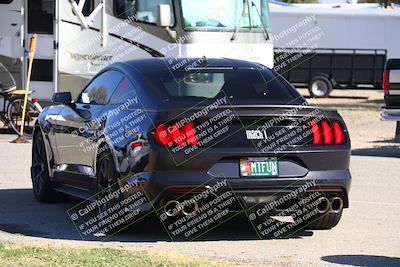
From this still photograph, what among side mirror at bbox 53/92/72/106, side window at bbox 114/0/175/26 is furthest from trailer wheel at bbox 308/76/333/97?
side mirror at bbox 53/92/72/106

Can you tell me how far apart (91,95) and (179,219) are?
191 centimetres

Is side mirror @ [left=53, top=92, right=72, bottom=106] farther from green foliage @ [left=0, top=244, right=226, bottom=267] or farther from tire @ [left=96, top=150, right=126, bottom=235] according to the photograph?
green foliage @ [left=0, top=244, right=226, bottom=267]

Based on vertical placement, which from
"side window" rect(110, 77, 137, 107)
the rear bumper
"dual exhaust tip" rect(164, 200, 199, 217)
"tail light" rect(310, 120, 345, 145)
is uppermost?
"side window" rect(110, 77, 137, 107)

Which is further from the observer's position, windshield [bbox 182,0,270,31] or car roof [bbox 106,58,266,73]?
windshield [bbox 182,0,270,31]

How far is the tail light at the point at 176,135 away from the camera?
8.42 meters

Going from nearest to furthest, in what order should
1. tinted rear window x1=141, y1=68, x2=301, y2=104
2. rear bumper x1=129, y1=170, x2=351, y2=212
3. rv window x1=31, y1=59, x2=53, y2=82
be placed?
rear bumper x1=129, y1=170, x2=351, y2=212 → tinted rear window x1=141, y1=68, x2=301, y2=104 → rv window x1=31, y1=59, x2=53, y2=82

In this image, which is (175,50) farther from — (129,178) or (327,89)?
(327,89)

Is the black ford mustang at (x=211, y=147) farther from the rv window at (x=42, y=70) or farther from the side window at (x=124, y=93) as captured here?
the rv window at (x=42, y=70)

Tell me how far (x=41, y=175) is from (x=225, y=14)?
8687 mm

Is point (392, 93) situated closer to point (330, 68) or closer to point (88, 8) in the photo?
point (88, 8)

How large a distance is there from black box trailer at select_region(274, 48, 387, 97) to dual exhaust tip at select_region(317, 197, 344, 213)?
27.1 metres

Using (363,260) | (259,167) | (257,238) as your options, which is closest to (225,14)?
(257,238)

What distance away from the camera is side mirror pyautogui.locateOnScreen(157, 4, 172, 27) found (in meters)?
18.3

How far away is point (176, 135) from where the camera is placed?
844cm
